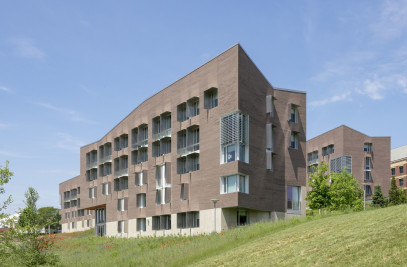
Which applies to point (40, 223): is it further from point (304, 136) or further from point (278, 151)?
point (304, 136)

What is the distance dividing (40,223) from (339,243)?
17.9 meters

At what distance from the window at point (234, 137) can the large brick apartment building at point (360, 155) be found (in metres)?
41.1

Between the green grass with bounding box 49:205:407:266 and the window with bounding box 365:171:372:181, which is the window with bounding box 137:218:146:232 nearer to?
the green grass with bounding box 49:205:407:266

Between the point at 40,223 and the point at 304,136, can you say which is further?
the point at 304,136

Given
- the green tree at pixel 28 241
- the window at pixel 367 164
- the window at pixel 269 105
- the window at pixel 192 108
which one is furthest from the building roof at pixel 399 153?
the green tree at pixel 28 241

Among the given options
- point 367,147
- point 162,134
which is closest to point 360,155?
point 367,147

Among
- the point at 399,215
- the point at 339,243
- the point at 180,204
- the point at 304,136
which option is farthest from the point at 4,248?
the point at 304,136

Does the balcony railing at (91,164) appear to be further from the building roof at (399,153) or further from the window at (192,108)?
the building roof at (399,153)

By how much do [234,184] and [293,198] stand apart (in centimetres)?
956

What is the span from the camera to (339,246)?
17.7m

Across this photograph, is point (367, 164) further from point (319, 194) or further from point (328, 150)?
point (319, 194)

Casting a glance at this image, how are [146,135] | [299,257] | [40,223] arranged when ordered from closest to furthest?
[299,257], [40,223], [146,135]

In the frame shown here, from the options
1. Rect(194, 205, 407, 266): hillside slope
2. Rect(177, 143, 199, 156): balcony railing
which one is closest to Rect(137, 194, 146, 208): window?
Rect(177, 143, 199, 156): balcony railing

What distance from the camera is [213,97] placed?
47438 mm
